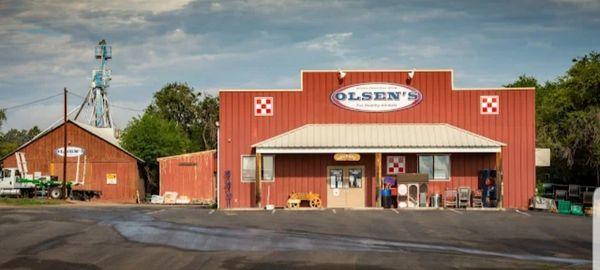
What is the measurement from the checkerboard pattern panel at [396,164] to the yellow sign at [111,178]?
99.1 feet

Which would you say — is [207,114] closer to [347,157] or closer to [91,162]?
[91,162]

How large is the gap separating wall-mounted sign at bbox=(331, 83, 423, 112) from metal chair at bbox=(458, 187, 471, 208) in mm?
5192

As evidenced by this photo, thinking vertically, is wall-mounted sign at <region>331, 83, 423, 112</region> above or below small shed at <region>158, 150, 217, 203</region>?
above

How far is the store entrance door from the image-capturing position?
4053cm

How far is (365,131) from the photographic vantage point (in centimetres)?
4044

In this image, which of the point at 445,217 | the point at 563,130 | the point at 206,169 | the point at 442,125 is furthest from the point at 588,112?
the point at 206,169

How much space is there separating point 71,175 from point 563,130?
3808 cm

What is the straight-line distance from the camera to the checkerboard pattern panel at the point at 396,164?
40.3m

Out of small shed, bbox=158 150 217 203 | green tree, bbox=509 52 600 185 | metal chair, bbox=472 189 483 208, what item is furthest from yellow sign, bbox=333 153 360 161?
small shed, bbox=158 150 217 203

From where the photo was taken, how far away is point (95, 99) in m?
97.4

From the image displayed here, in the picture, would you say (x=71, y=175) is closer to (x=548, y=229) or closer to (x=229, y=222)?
(x=229, y=222)

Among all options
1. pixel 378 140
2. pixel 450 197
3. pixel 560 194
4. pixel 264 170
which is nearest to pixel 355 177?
pixel 378 140

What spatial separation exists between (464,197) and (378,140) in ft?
17.2

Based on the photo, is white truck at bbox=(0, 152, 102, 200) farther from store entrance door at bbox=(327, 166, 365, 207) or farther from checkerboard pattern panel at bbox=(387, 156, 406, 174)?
checkerboard pattern panel at bbox=(387, 156, 406, 174)
